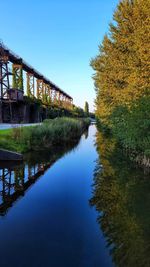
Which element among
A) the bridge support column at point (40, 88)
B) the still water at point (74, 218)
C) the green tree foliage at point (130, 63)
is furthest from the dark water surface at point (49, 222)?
the bridge support column at point (40, 88)

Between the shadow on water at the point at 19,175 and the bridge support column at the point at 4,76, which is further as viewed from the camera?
the bridge support column at the point at 4,76

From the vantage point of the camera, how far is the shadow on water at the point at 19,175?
9.23 m

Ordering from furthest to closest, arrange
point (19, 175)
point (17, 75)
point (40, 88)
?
point (40, 88)
point (17, 75)
point (19, 175)

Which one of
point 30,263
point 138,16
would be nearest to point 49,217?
point 30,263

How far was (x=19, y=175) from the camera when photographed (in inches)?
487

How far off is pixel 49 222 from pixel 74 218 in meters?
0.75

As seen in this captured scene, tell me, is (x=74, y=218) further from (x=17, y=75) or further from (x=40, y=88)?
(x=40, y=88)

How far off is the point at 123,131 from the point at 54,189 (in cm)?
674

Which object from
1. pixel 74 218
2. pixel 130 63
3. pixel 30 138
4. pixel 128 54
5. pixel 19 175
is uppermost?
pixel 128 54

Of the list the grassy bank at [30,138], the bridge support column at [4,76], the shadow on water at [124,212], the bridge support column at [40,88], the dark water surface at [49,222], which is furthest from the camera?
the bridge support column at [40,88]

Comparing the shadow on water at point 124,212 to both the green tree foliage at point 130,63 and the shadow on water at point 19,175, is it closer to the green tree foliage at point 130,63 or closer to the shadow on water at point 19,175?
the green tree foliage at point 130,63

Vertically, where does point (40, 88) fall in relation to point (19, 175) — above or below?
above

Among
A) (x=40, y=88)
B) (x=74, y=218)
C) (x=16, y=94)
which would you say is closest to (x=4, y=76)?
(x=16, y=94)

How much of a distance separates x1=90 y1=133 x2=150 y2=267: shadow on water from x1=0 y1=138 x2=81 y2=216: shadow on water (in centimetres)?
281
